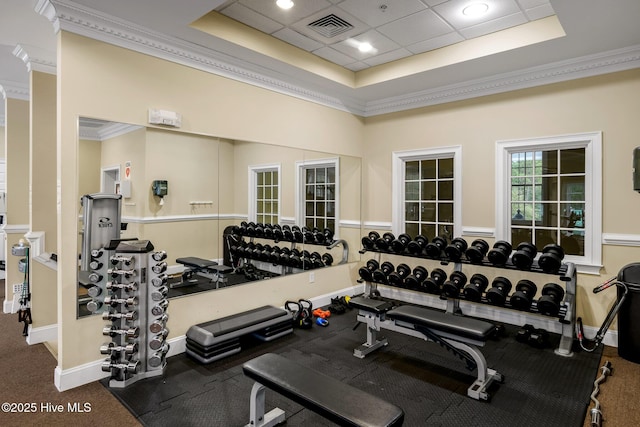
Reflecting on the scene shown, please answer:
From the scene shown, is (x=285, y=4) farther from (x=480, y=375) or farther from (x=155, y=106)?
(x=480, y=375)

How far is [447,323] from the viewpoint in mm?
2693

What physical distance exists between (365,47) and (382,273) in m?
2.48

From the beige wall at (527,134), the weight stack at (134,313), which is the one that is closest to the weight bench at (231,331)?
the weight stack at (134,313)

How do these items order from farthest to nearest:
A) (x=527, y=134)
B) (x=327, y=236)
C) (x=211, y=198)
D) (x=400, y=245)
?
(x=327, y=236) → (x=400, y=245) → (x=527, y=134) → (x=211, y=198)

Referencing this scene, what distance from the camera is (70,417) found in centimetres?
219

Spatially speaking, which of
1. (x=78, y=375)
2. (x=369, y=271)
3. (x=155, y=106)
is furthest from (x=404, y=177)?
(x=78, y=375)

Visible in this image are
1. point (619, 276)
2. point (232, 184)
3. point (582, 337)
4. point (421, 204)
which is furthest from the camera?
point (421, 204)

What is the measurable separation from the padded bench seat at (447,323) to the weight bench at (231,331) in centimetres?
110

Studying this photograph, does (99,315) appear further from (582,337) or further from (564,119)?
(564,119)

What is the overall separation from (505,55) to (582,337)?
2722 mm

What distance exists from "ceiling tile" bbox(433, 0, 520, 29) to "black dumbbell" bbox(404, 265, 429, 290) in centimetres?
247

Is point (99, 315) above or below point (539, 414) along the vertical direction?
above

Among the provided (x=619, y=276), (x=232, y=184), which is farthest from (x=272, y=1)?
(x=619, y=276)

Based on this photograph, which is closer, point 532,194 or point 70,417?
point 70,417
